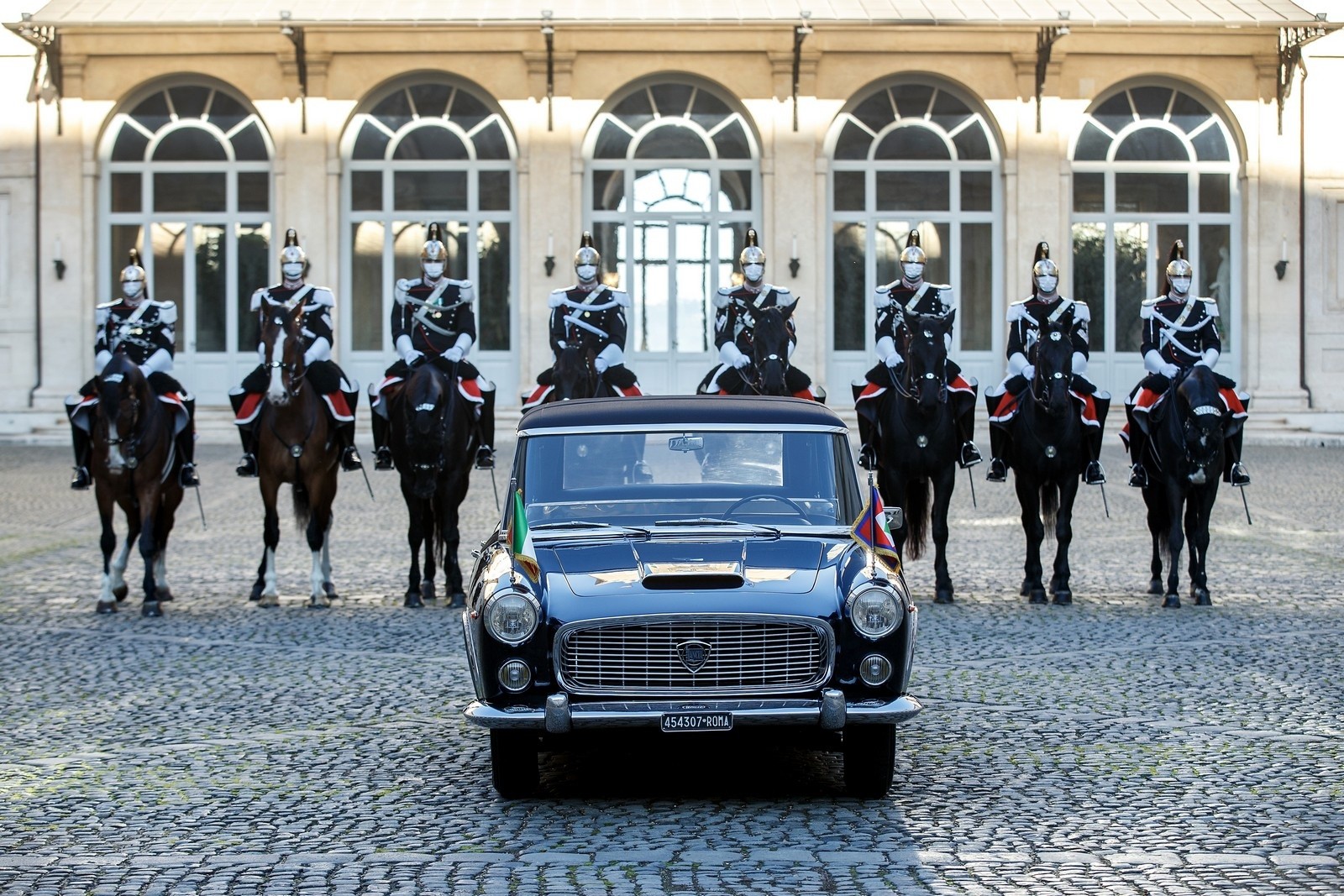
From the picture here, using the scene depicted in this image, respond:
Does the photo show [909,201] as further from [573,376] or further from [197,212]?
[573,376]

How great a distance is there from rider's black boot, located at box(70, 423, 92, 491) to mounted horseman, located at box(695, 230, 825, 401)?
4.46 metres

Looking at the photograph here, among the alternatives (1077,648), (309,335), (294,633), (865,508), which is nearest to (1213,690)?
(1077,648)

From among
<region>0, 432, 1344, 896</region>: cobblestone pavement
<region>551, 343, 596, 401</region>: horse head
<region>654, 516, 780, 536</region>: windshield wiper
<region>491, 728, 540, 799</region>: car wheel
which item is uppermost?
<region>551, 343, 596, 401</region>: horse head

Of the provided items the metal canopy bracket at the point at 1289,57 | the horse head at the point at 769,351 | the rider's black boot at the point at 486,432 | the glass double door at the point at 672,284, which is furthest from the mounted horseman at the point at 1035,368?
the metal canopy bracket at the point at 1289,57

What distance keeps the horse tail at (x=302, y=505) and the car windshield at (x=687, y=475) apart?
5884 mm

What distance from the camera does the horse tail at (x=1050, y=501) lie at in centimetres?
1459

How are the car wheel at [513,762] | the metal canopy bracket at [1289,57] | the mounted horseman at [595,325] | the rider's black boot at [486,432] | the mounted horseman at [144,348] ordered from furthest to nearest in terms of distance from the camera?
1. the metal canopy bracket at [1289,57]
2. the mounted horseman at [595,325]
3. the rider's black boot at [486,432]
4. the mounted horseman at [144,348]
5. the car wheel at [513,762]

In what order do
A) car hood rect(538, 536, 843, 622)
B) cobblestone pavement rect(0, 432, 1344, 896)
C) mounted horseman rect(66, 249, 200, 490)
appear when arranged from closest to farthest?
cobblestone pavement rect(0, 432, 1344, 896) → car hood rect(538, 536, 843, 622) → mounted horseman rect(66, 249, 200, 490)

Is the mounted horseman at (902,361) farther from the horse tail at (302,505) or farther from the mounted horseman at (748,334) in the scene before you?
the horse tail at (302,505)

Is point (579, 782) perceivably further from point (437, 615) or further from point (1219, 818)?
point (437, 615)

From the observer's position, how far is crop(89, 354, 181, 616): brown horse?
529 inches

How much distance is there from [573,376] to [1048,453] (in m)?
3.71

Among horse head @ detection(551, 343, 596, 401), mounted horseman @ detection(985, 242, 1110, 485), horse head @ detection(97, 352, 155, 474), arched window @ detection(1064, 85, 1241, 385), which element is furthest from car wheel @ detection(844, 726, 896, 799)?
arched window @ detection(1064, 85, 1241, 385)

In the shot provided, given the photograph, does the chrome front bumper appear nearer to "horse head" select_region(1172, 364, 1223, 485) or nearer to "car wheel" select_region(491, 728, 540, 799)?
"car wheel" select_region(491, 728, 540, 799)
